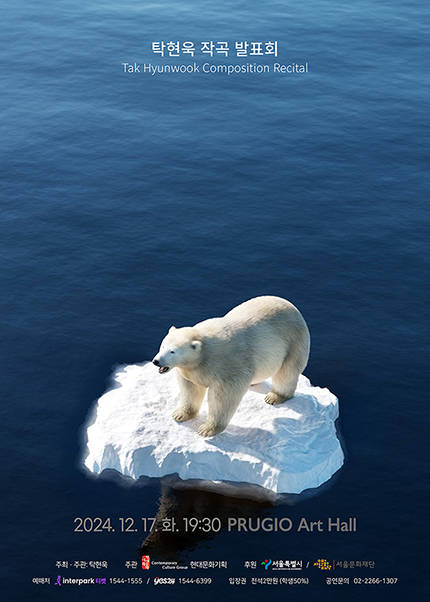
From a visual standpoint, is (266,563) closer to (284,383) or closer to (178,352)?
(178,352)

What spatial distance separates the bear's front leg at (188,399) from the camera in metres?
36.7

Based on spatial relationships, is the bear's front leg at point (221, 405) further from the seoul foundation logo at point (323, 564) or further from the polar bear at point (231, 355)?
the seoul foundation logo at point (323, 564)

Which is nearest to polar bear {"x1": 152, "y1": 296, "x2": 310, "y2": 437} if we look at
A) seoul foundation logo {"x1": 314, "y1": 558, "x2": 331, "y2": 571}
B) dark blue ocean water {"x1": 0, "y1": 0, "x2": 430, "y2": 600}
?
dark blue ocean water {"x1": 0, "y1": 0, "x2": 430, "y2": 600}

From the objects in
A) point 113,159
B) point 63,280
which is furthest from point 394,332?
point 113,159

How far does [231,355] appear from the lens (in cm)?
3544

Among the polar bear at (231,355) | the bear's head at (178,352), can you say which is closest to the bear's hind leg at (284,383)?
the polar bear at (231,355)

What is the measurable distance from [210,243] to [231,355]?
60.4ft

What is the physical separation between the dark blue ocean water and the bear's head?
5.40 m

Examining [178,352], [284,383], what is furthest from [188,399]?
[284,383]

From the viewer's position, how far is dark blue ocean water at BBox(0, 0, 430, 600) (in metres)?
34.0

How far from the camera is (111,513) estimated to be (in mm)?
34031

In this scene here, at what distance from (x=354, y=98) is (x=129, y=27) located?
88.0 ft

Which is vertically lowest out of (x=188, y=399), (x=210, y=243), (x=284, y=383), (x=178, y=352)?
(x=188, y=399)

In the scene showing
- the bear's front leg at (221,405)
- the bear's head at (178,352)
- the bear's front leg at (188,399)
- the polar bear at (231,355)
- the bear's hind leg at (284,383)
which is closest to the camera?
the bear's head at (178,352)
